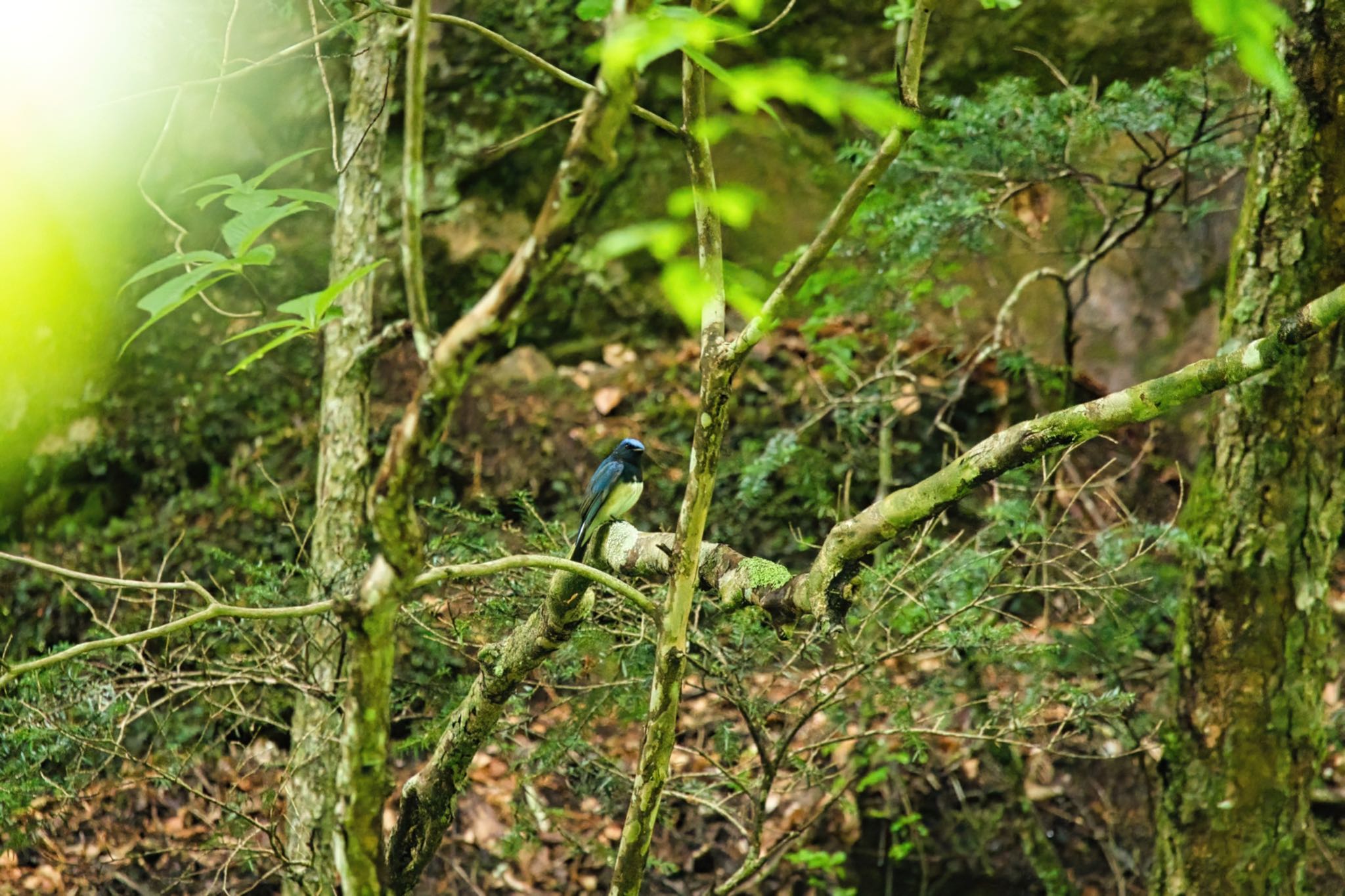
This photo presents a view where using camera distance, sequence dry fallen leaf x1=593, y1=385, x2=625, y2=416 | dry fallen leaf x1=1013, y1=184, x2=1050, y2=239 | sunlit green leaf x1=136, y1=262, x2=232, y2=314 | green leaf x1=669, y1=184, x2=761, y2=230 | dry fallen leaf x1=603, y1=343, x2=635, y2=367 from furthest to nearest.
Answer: dry fallen leaf x1=603, y1=343, x2=635, y2=367 < dry fallen leaf x1=593, y1=385, x2=625, y2=416 < dry fallen leaf x1=1013, y1=184, x2=1050, y2=239 < sunlit green leaf x1=136, y1=262, x2=232, y2=314 < green leaf x1=669, y1=184, x2=761, y2=230

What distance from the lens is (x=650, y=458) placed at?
4.92 m

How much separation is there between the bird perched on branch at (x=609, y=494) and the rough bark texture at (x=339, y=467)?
2.67 feet

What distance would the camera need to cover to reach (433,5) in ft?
20.2

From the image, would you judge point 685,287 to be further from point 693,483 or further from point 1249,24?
point 693,483

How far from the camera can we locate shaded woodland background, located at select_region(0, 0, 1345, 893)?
3.14 meters

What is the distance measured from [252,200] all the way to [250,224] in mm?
83

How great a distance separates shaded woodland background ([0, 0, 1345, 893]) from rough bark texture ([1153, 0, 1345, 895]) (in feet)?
0.83

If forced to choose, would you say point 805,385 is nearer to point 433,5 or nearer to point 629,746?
point 629,746

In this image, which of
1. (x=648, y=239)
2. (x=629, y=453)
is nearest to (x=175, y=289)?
(x=648, y=239)

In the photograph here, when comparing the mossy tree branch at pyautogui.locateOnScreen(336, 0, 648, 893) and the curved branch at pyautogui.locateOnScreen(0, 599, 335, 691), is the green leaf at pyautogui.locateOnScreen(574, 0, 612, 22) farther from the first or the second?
the curved branch at pyautogui.locateOnScreen(0, 599, 335, 691)

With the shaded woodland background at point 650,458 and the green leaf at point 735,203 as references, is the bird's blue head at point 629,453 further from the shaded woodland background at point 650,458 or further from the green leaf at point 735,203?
the green leaf at point 735,203

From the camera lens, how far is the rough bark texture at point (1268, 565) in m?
3.14

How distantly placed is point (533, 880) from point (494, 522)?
2.01 m

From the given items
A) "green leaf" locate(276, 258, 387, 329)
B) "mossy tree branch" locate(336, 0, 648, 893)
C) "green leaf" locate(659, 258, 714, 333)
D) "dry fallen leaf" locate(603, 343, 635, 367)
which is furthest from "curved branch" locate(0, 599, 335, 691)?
"dry fallen leaf" locate(603, 343, 635, 367)
